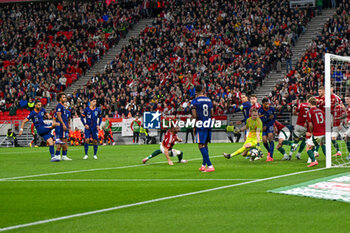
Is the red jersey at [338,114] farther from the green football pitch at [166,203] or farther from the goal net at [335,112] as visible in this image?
the green football pitch at [166,203]

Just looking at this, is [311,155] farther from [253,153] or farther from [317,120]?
[253,153]

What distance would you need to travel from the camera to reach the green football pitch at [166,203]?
7.05m

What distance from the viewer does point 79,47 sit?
51156 mm

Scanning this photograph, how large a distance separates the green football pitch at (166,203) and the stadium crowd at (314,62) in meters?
21.1

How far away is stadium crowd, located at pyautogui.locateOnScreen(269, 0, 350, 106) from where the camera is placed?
35.9 metres

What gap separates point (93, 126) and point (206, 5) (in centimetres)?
2884

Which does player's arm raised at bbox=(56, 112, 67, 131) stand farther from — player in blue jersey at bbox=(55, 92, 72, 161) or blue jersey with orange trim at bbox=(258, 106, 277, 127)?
blue jersey with orange trim at bbox=(258, 106, 277, 127)

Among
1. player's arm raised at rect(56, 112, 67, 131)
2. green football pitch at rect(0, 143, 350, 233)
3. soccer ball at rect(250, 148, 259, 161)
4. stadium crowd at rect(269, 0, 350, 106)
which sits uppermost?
stadium crowd at rect(269, 0, 350, 106)

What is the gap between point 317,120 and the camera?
16391 millimetres

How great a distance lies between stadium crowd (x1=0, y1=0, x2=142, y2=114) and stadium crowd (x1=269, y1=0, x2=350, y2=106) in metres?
18.4

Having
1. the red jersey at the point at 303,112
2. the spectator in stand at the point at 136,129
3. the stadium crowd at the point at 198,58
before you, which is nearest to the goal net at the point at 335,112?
the red jersey at the point at 303,112

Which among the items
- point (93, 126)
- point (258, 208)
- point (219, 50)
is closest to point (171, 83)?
point (219, 50)

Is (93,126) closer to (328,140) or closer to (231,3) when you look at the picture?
(328,140)

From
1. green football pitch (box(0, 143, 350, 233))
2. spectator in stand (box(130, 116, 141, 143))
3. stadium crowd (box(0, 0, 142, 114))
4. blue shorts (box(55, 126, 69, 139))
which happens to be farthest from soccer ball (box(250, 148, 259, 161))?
stadium crowd (box(0, 0, 142, 114))
